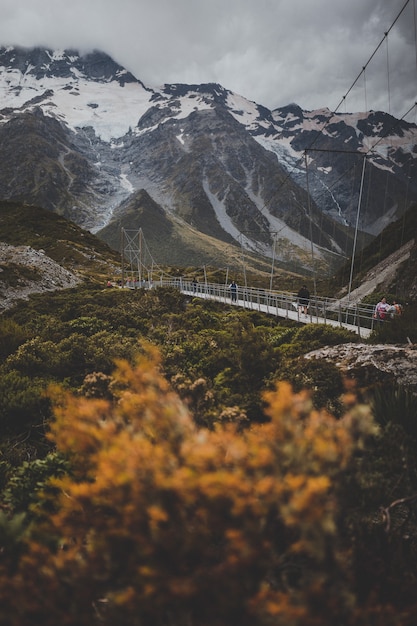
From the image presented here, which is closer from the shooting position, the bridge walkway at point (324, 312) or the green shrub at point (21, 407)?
the green shrub at point (21, 407)

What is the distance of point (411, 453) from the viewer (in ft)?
16.9

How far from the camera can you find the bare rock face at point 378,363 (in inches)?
303

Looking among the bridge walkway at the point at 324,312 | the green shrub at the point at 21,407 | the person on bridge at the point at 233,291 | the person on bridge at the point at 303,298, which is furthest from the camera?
the person on bridge at the point at 233,291

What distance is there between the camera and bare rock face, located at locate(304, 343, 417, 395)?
7.68 metres

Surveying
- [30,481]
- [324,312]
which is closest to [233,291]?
[324,312]

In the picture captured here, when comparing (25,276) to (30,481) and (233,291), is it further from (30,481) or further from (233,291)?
(30,481)

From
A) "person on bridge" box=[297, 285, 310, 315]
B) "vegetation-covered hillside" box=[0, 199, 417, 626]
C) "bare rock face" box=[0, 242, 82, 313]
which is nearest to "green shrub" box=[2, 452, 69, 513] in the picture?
"vegetation-covered hillside" box=[0, 199, 417, 626]

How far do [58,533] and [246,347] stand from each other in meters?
7.09

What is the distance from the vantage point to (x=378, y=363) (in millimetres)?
8250

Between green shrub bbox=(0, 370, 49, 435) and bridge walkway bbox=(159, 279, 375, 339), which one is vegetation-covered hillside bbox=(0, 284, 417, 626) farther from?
bridge walkway bbox=(159, 279, 375, 339)

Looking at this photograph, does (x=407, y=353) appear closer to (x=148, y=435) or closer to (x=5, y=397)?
(x=148, y=435)

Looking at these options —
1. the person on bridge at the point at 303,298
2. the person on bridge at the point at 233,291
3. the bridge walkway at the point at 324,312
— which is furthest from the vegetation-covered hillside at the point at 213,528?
the person on bridge at the point at 233,291

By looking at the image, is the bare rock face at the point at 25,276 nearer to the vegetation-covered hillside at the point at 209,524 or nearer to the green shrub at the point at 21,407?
the green shrub at the point at 21,407

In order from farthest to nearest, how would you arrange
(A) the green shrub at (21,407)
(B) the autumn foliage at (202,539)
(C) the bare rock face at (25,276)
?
(C) the bare rock face at (25,276) < (A) the green shrub at (21,407) < (B) the autumn foliage at (202,539)
